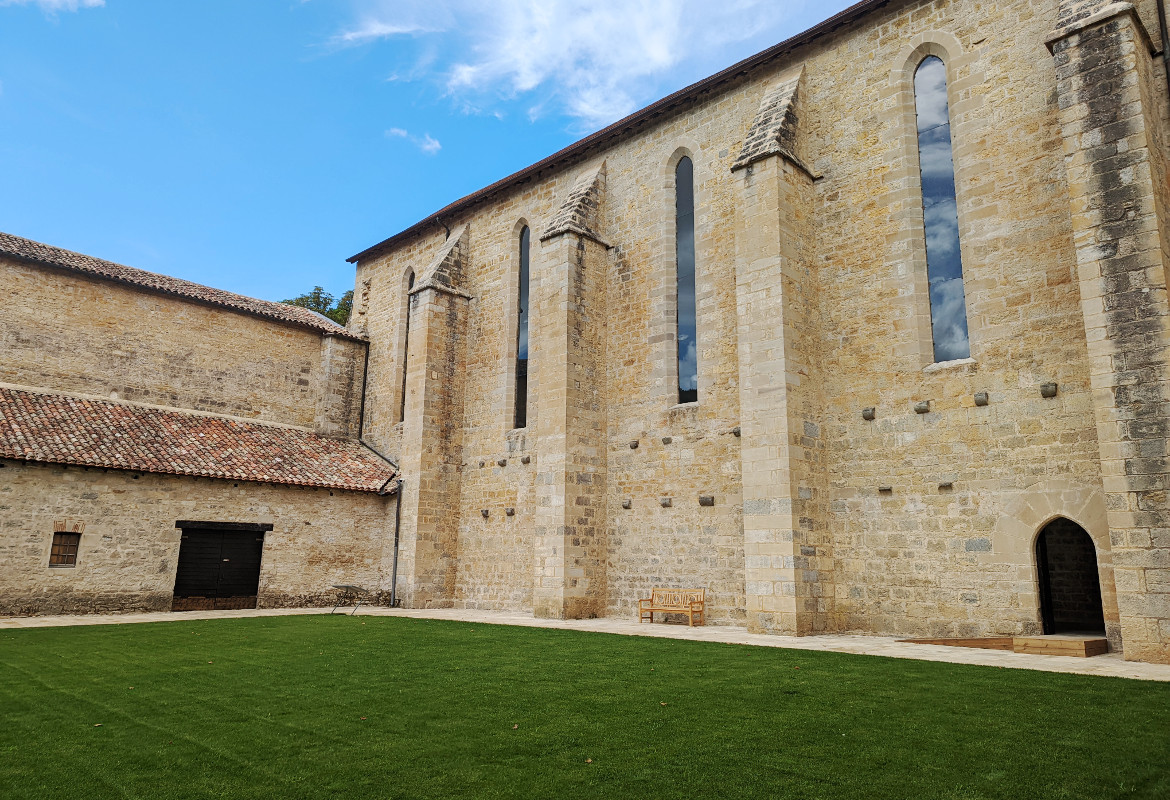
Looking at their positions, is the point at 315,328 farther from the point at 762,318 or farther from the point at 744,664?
the point at 744,664

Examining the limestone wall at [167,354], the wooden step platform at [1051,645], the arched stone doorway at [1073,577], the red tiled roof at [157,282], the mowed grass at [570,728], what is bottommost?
the mowed grass at [570,728]

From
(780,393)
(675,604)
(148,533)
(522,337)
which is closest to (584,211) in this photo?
(522,337)

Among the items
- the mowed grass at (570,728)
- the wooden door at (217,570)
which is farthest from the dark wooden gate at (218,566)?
the mowed grass at (570,728)

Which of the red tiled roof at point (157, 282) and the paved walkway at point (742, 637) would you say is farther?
the red tiled roof at point (157, 282)

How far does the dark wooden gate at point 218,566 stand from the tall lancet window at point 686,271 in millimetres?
10780

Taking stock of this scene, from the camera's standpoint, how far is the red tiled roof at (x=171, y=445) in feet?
52.3

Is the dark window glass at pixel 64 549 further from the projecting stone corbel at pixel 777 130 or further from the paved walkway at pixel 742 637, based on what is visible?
the projecting stone corbel at pixel 777 130

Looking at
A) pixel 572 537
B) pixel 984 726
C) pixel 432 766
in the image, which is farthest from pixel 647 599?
pixel 432 766

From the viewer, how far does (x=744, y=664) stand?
8.65 m

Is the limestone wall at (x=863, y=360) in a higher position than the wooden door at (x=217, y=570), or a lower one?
higher

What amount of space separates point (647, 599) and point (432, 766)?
1058 cm

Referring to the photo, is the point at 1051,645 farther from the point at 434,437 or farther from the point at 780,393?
the point at 434,437

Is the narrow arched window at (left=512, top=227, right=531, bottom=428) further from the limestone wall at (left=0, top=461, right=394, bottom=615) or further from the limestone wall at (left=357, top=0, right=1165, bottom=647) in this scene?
the limestone wall at (left=0, top=461, right=394, bottom=615)

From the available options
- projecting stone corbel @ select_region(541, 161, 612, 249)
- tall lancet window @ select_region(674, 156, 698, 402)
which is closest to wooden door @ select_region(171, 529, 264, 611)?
projecting stone corbel @ select_region(541, 161, 612, 249)
